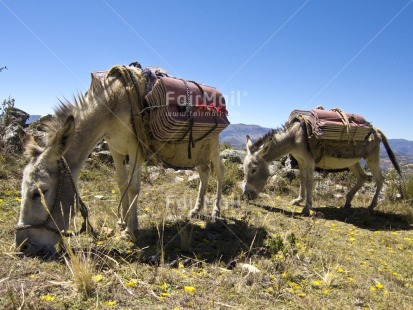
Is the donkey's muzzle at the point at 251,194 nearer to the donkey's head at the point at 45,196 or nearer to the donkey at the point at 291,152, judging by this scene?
the donkey at the point at 291,152

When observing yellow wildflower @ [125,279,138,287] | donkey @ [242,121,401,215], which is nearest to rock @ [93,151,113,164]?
donkey @ [242,121,401,215]

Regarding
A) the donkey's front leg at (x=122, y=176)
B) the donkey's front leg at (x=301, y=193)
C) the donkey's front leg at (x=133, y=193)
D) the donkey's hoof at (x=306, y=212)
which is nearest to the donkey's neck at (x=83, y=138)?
the donkey's front leg at (x=133, y=193)

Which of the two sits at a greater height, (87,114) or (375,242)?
(87,114)

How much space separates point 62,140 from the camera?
3.49m

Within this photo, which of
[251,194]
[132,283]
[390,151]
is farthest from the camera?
[390,151]

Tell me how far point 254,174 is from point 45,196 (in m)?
4.86

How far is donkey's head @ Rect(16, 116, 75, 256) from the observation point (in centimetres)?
336

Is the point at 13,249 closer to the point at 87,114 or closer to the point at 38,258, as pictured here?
the point at 38,258

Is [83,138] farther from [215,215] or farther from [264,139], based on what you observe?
[264,139]

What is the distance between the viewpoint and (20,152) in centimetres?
863

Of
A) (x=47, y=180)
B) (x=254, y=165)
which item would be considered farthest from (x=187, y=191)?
(x=47, y=180)

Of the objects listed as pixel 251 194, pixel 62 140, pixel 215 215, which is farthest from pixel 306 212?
pixel 62 140

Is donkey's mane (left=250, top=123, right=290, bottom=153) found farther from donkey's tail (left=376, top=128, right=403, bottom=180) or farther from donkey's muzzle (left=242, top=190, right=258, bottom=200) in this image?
donkey's tail (left=376, top=128, right=403, bottom=180)

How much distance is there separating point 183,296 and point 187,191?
16.3ft
